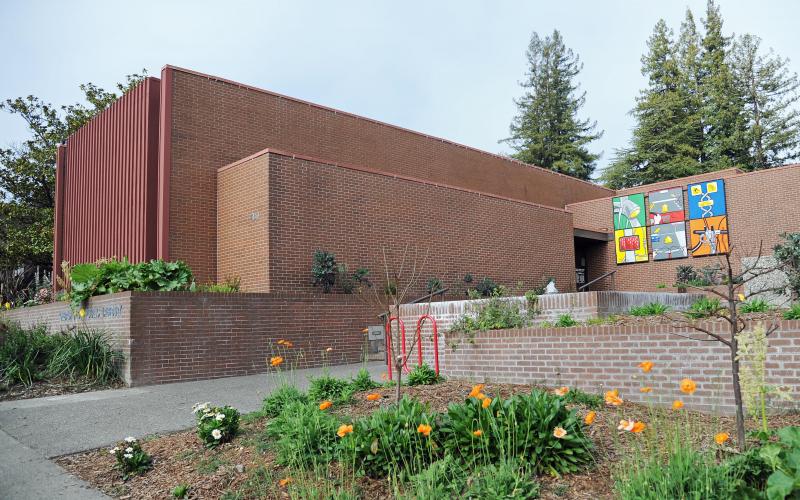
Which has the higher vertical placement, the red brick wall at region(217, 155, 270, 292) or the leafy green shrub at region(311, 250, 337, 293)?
the red brick wall at region(217, 155, 270, 292)

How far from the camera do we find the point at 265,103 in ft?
60.5

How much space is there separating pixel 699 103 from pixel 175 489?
134ft

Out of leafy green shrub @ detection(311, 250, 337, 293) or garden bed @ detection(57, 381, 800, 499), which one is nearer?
garden bed @ detection(57, 381, 800, 499)

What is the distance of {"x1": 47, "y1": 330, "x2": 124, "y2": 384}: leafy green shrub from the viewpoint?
36.4 ft

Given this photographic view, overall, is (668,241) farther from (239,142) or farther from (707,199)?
(239,142)

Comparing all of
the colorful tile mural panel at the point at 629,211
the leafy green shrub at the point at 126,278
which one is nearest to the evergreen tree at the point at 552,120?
the colorful tile mural panel at the point at 629,211

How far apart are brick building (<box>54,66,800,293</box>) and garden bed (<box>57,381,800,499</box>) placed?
8566mm

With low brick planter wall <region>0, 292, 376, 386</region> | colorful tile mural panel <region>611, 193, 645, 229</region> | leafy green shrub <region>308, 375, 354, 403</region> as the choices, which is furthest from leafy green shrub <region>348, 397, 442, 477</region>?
colorful tile mural panel <region>611, 193, 645, 229</region>

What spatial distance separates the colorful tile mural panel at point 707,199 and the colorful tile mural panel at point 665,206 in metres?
0.40

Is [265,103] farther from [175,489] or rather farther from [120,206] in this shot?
[175,489]

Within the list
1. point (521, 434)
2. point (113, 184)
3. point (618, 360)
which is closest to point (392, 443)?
point (521, 434)

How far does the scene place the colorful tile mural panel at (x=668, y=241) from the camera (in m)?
24.0

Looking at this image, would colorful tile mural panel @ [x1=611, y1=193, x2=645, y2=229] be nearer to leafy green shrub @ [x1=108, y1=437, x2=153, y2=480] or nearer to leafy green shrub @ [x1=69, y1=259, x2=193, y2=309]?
leafy green shrub @ [x1=69, y1=259, x2=193, y2=309]

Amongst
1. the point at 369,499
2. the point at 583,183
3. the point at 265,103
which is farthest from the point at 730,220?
the point at 369,499
